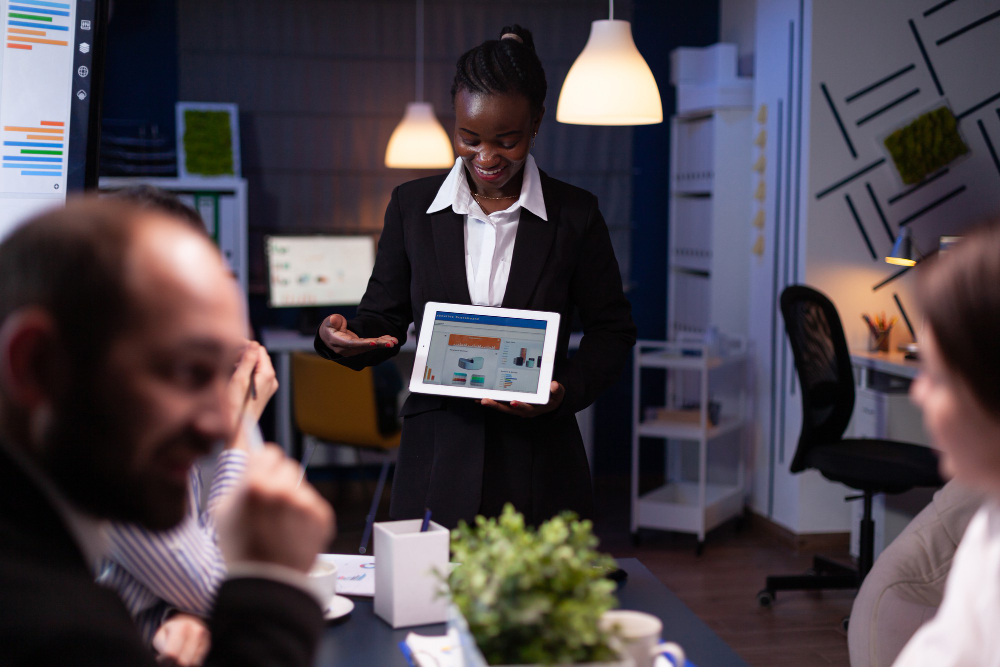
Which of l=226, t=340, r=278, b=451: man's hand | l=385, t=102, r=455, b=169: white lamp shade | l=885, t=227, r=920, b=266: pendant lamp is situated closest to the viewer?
l=226, t=340, r=278, b=451: man's hand

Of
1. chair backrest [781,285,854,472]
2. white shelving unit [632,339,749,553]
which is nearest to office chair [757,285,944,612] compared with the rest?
chair backrest [781,285,854,472]

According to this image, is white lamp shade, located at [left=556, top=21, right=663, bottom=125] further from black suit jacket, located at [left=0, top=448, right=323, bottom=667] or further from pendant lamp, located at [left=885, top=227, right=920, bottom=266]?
black suit jacket, located at [left=0, top=448, right=323, bottom=667]

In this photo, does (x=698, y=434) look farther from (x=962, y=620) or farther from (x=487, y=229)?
(x=962, y=620)

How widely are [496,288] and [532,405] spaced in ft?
0.84

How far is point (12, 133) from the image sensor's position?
1190mm

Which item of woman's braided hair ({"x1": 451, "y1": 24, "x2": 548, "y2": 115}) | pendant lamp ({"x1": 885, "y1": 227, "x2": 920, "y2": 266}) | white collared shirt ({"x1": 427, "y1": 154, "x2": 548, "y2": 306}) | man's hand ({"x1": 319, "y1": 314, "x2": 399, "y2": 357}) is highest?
woman's braided hair ({"x1": 451, "y1": 24, "x2": 548, "y2": 115})

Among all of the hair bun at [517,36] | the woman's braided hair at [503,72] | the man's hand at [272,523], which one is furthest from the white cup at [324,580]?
the hair bun at [517,36]

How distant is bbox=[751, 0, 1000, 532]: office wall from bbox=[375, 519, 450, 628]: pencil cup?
310 centimetres

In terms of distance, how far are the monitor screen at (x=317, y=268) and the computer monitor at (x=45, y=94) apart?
3427 millimetres

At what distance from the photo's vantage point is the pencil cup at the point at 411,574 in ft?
3.99

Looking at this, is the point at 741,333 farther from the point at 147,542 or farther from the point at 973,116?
the point at 147,542

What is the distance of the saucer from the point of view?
1236 mm

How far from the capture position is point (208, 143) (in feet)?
14.7

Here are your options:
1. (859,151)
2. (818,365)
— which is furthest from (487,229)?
(859,151)
